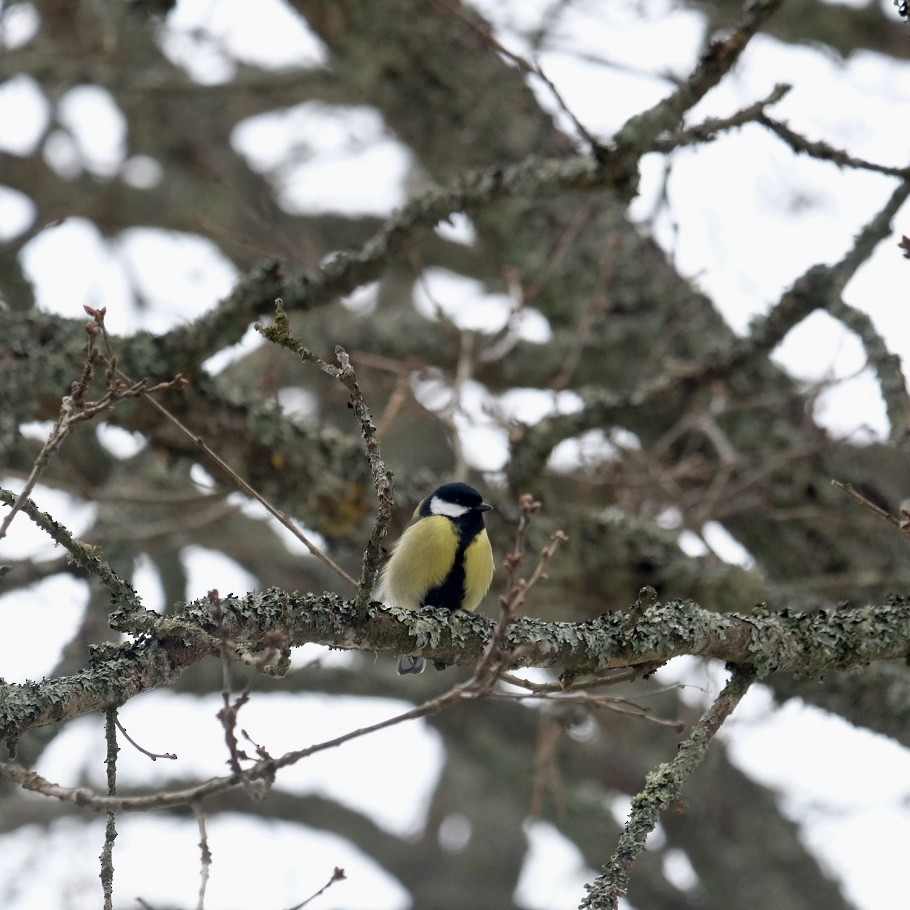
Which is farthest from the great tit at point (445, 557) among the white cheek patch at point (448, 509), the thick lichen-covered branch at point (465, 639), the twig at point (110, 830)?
the twig at point (110, 830)

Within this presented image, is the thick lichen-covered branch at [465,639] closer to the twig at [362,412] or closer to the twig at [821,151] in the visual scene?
the twig at [362,412]

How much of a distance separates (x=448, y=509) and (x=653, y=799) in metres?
1.99

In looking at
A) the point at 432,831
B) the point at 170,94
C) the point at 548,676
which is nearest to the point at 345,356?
the point at 548,676

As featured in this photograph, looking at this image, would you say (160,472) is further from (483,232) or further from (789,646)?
(789,646)

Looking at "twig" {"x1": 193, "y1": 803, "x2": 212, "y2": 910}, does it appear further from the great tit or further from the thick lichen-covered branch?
the great tit

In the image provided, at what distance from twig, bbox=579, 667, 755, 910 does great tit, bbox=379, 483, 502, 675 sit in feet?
4.98

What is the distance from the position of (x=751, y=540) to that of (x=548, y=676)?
1.59m

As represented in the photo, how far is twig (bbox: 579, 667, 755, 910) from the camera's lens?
94.5 inches

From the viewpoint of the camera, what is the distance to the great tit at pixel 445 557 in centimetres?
426

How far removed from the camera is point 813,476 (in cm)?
546

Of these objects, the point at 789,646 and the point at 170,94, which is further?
the point at 170,94

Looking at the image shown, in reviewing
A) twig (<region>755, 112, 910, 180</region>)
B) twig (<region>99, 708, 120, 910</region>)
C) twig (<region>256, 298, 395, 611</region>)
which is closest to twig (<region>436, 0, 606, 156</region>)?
twig (<region>755, 112, 910, 180</region>)

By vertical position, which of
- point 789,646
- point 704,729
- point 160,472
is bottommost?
point 704,729

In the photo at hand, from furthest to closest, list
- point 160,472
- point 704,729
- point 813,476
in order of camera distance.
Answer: point 160,472 → point 813,476 → point 704,729
